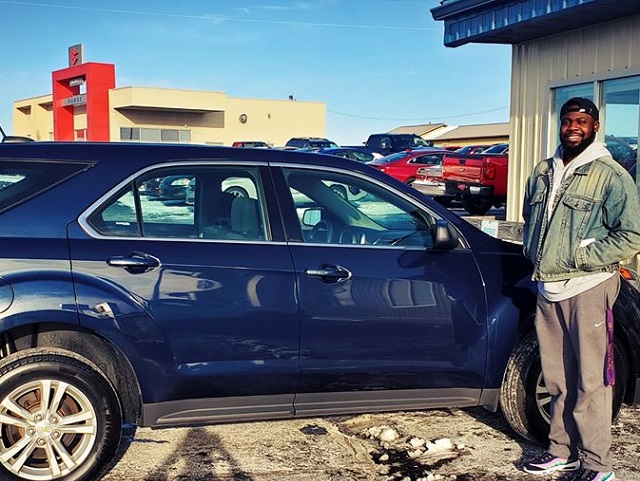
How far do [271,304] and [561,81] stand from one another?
307 inches

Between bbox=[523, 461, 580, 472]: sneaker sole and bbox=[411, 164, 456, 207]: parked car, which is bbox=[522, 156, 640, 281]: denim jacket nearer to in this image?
bbox=[523, 461, 580, 472]: sneaker sole

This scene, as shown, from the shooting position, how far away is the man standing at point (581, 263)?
11.7ft

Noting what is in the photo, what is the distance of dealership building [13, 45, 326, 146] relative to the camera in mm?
41406

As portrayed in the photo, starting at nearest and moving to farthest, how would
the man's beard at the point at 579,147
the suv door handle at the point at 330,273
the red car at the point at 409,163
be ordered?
Result: the man's beard at the point at 579,147 → the suv door handle at the point at 330,273 → the red car at the point at 409,163

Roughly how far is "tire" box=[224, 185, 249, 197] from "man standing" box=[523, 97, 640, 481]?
1542 millimetres

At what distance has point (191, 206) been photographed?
3.92m

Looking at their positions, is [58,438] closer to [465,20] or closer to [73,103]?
[465,20]

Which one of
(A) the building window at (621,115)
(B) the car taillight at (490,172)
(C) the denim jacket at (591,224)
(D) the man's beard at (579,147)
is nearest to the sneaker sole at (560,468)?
(C) the denim jacket at (591,224)

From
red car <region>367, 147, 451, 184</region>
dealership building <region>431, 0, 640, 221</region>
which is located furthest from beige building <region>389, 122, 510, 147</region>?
dealership building <region>431, 0, 640, 221</region>

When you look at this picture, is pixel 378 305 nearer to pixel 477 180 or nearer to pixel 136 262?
pixel 136 262

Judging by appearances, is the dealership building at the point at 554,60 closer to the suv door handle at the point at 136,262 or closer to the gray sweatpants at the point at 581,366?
the gray sweatpants at the point at 581,366

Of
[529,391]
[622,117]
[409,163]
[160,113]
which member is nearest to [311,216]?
[529,391]

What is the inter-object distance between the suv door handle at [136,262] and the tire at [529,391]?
6.74 feet

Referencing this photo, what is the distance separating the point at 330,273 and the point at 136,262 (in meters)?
0.99
